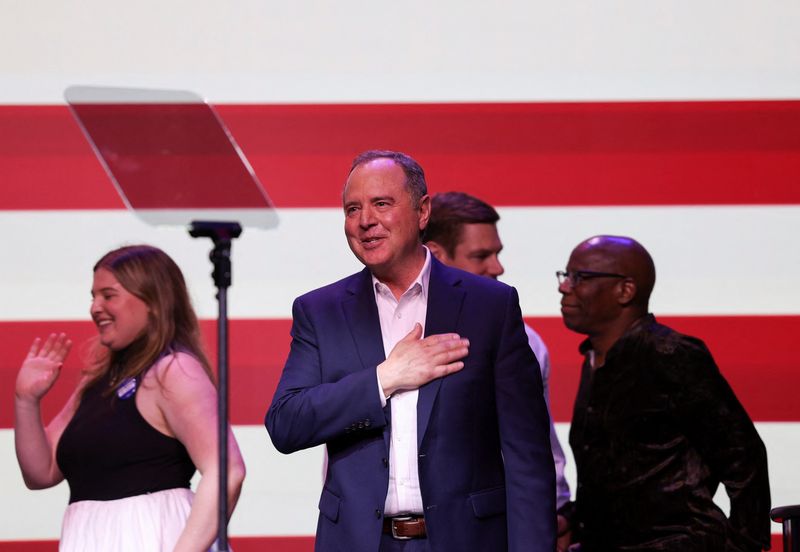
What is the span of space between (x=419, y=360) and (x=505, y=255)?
59.1 inches

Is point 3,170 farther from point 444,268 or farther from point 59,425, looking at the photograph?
point 444,268

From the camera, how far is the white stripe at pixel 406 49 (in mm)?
3369

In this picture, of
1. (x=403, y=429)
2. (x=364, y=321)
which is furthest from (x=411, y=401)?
(x=364, y=321)

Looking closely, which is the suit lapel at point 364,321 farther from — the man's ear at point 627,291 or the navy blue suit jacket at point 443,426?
the man's ear at point 627,291

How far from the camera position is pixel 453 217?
3.10 m

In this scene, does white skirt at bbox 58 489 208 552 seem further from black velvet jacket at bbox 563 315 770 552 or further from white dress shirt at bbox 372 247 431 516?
black velvet jacket at bbox 563 315 770 552

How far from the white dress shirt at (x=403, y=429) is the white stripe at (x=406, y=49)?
4.56ft

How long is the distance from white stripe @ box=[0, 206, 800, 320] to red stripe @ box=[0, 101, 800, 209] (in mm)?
49

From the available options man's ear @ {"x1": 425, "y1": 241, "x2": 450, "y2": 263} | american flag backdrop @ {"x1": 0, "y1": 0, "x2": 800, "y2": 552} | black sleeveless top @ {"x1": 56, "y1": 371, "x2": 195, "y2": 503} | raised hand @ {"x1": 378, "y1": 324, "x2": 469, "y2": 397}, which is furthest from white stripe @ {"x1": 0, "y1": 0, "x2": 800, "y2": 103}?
raised hand @ {"x1": 378, "y1": 324, "x2": 469, "y2": 397}

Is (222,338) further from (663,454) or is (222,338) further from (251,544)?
(251,544)

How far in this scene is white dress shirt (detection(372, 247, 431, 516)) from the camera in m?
1.99

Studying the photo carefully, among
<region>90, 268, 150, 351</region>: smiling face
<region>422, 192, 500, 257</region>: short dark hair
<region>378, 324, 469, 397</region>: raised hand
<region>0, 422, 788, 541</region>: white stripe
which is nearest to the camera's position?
<region>378, 324, 469, 397</region>: raised hand

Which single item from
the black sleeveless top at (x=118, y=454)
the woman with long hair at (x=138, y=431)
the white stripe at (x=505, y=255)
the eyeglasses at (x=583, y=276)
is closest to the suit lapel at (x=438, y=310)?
the woman with long hair at (x=138, y=431)

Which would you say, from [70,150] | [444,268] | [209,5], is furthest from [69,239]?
[444,268]
